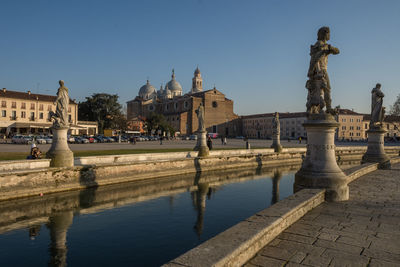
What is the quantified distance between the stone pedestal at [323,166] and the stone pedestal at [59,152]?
9066 mm

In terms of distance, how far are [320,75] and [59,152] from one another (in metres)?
9.87

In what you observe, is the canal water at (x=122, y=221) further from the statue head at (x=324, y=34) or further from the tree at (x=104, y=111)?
the tree at (x=104, y=111)

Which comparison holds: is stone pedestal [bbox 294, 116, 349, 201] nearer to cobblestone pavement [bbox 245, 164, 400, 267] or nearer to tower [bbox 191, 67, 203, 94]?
cobblestone pavement [bbox 245, 164, 400, 267]

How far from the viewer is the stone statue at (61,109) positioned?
1151 centimetres

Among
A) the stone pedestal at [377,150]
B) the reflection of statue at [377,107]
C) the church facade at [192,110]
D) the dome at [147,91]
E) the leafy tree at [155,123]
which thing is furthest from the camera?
the dome at [147,91]

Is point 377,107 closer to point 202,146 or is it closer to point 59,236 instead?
point 202,146

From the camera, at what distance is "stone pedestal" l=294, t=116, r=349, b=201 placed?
6089mm

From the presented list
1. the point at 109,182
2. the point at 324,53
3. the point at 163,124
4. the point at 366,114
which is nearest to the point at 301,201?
the point at 324,53

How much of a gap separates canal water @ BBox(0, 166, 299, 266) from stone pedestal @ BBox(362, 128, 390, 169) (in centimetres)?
380

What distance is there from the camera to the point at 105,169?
1284 cm

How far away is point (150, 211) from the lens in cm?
909

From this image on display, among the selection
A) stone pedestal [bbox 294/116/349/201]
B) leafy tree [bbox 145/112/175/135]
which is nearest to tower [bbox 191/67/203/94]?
leafy tree [bbox 145/112/175/135]

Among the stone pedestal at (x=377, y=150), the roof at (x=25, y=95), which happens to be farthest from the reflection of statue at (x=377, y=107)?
the roof at (x=25, y=95)

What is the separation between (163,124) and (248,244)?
235ft
